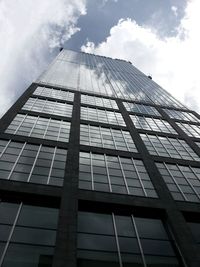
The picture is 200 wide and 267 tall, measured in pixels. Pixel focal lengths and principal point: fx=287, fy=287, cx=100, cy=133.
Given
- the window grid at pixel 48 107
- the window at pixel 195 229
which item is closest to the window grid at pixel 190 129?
the window grid at pixel 48 107

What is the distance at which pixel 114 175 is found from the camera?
992 inches

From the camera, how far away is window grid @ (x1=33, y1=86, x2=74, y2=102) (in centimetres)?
4353

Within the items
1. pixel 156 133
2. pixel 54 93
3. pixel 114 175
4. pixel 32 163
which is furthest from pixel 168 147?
pixel 54 93

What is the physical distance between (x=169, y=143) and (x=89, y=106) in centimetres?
1352

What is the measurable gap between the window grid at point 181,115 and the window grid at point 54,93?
16.7 metres

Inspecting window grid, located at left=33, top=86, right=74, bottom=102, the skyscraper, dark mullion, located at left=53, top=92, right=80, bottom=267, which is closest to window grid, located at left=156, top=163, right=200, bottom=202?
the skyscraper

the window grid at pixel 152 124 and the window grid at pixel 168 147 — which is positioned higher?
the window grid at pixel 152 124

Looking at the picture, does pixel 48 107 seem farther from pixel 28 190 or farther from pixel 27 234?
pixel 27 234

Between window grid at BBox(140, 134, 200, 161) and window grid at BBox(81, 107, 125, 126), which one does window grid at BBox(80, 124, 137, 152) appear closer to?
window grid at BBox(140, 134, 200, 161)

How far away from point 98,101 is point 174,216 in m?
28.6

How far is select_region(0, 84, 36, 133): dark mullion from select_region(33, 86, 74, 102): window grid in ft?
4.87

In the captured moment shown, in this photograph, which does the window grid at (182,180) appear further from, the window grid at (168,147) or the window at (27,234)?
the window at (27,234)

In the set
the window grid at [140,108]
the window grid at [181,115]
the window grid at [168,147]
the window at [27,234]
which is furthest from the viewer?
the window grid at [181,115]

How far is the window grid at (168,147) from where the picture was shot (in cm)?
3167
